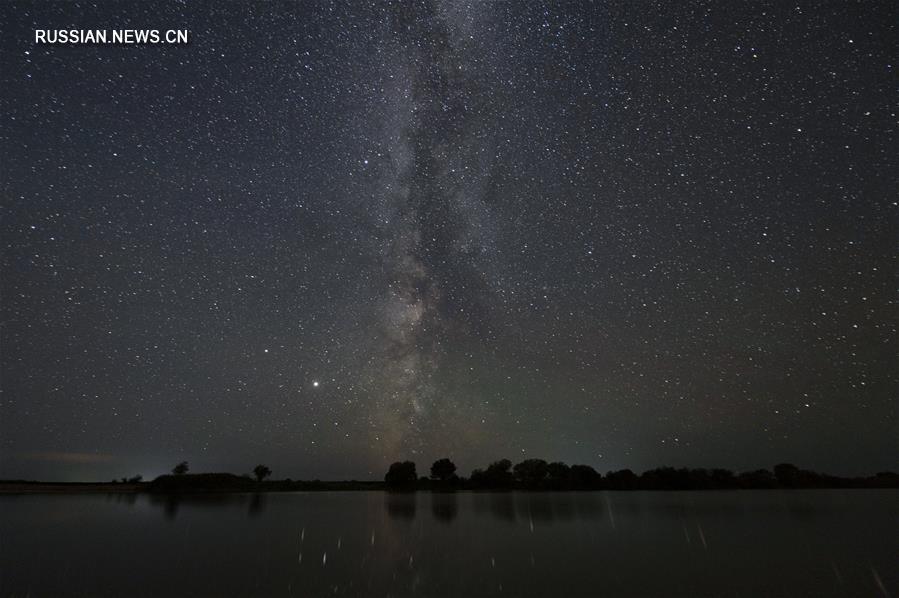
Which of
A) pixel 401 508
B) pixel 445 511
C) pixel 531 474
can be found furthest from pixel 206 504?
pixel 531 474

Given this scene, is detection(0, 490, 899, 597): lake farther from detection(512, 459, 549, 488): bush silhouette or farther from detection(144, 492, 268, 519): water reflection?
detection(512, 459, 549, 488): bush silhouette

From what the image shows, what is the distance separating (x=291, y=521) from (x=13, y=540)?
17128mm

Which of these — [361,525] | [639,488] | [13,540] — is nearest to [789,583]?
[361,525]

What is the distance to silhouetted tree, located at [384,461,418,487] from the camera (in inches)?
4737

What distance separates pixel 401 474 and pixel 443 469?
9.25m

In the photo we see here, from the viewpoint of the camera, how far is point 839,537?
32812 mm

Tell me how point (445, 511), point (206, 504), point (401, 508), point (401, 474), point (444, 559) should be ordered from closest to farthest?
1. point (444, 559)
2. point (445, 511)
3. point (401, 508)
4. point (206, 504)
5. point (401, 474)

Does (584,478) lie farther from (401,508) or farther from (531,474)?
(401,508)

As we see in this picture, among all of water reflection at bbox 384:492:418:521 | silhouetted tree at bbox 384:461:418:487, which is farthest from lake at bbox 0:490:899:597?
silhouetted tree at bbox 384:461:418:487

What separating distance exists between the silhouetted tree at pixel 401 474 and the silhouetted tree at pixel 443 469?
469cm

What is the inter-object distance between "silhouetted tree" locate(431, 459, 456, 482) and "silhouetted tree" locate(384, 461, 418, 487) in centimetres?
469

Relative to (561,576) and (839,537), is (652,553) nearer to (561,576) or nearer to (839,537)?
(561,576)

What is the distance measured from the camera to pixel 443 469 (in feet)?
396

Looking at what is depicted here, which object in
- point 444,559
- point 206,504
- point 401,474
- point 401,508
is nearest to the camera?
point 444,559
